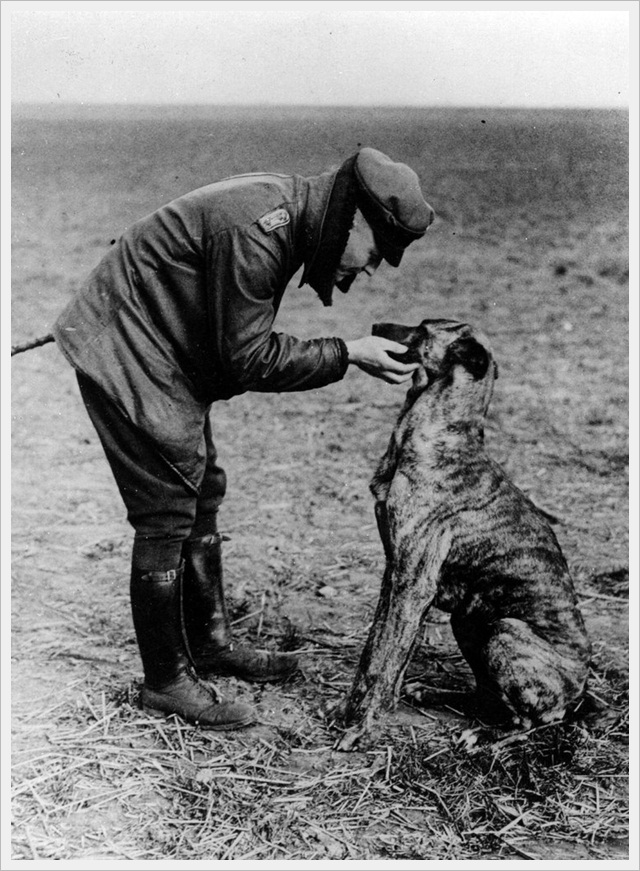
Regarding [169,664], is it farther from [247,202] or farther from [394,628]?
[247,202]

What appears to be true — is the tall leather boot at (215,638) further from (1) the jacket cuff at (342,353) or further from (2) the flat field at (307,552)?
(1) the jacket cuff at (342,353)

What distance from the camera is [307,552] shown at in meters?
5.12

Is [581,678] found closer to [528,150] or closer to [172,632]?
[172,632]

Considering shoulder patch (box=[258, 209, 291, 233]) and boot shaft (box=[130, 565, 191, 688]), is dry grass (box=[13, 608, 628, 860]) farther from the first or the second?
shoulder patch (box=[258, 209, 291, 233])

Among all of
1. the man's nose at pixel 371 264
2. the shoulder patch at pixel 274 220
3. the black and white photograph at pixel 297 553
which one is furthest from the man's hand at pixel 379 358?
the shoulder patch at pixel 274 220

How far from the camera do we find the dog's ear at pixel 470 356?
345cm

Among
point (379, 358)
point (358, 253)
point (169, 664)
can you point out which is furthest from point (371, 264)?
point (169, 664)

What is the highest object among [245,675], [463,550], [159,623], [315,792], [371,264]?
[371,264]

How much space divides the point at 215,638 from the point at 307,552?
1.08 meters

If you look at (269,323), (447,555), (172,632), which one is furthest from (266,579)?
(269,323)

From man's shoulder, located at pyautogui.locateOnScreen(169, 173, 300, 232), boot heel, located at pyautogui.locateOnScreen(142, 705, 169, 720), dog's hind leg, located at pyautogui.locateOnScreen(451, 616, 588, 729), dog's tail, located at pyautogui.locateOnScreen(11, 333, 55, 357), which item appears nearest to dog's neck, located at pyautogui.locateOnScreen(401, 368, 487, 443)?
dog's hind leg, located at pyautogui.locateOnScreen(451, 616, 588, 729)

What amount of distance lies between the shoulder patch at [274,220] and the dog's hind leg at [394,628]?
1316 mm

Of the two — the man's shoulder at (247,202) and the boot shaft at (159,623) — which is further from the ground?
the man's shoulder at (247,202)

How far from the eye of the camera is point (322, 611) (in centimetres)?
465
